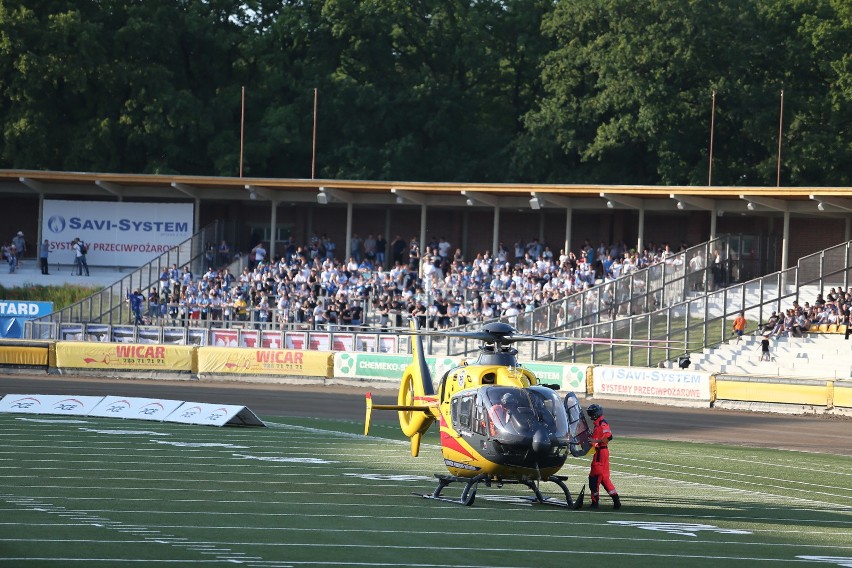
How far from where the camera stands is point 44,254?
54531 mm

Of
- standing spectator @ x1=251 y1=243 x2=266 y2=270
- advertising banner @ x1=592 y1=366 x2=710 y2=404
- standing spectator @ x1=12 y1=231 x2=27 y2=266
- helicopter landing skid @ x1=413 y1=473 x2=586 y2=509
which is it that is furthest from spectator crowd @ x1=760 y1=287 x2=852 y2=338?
standing spectator @ x1=12 y1=231 x2=27 y2=266

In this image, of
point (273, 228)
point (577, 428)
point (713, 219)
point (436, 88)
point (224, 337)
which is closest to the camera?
point (577, 428)

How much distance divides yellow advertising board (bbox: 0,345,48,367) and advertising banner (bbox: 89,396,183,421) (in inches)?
526

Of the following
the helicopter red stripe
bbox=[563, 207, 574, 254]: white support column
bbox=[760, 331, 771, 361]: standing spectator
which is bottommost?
the helicopter red stripe

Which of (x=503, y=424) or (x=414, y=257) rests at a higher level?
(x=414, y=257)

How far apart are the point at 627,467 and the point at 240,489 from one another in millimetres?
8280

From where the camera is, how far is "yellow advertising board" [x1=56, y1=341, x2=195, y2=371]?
44.4 metres

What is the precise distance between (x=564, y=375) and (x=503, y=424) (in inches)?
887

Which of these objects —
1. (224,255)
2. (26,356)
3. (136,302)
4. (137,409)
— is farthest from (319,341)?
(137,409)

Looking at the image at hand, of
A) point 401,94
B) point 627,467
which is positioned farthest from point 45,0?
point 627,467

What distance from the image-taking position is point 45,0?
64812mm

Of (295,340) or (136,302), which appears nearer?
(295,340)

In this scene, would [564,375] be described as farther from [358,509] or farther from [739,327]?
[358,509]

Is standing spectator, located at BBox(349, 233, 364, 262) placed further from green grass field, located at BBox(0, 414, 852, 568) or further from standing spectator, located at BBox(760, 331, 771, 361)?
green grass field, located at BBox(0, 414, 852, 568)
